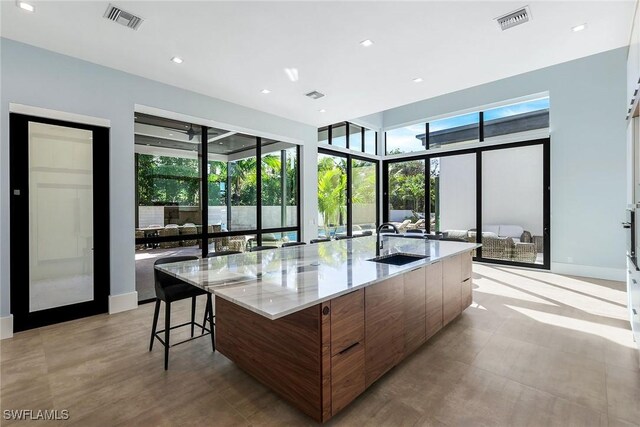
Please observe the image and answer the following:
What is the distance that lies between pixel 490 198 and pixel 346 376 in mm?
6031

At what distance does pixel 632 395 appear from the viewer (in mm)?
2041

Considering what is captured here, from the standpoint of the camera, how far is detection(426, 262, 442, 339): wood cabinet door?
9.04 feet

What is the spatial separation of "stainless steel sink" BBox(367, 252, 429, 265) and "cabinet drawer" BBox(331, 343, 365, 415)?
39.2 inches

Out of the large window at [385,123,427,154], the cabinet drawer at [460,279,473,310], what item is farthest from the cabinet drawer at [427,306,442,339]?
the large window at [385,123,427,154]

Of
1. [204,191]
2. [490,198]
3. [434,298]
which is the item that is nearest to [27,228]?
[204,191]

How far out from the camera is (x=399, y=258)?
9.73 feet

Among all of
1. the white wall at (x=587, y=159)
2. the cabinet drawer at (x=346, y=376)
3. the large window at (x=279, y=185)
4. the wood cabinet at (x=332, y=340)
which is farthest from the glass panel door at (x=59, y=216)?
the white wall at (x=587, y=159)

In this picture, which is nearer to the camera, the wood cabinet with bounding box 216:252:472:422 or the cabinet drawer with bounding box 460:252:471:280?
the wood cabinet with bounding box 216:252:472:422

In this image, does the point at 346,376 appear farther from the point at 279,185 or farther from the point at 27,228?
the point at 279,185

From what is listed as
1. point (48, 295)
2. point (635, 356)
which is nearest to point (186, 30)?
point (48, 295)

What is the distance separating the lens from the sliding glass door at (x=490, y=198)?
5848 mm

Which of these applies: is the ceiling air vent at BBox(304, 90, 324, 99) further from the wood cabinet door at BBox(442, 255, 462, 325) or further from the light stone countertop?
the wood cabinet door at BBox(442, 255, 462, 325)

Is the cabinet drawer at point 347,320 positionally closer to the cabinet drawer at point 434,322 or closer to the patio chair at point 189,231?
the cabinet drawer at point 434,322

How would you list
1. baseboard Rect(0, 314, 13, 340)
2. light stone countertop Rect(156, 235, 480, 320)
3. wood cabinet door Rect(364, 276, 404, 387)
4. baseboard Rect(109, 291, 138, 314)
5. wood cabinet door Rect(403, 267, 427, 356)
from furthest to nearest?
baseboard Rect(109, 291, 138, 314), baseboard Rect(0, 314, 13, 340), wood cabinet door Rect(403, 267, 427, 356), wood cabinet door Rect(364, 276, 404, 387), light stone countertop Rect(156, 235, 480, 320)
